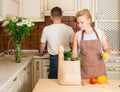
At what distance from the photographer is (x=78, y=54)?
2.77m

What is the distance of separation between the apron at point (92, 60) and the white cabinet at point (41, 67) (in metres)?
1.15

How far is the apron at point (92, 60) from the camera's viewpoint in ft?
8.73

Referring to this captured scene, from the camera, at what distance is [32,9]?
3932 mm

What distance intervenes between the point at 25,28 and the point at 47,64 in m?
0.93

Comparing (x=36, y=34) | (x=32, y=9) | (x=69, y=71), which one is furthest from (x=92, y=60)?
(x=36, y=34)

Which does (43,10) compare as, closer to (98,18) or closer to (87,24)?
(98,18)

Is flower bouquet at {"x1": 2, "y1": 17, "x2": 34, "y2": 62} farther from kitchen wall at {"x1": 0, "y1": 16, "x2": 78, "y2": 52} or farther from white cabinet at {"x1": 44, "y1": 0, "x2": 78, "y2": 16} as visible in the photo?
kitchen wall at {"x1": 0, "y1": 16, "x2": 78, "y2": 52}

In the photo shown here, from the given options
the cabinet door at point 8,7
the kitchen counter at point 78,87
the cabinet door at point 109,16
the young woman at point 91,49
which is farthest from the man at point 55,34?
the kitchen counter at point 78,87

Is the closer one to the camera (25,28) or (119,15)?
(25,28)

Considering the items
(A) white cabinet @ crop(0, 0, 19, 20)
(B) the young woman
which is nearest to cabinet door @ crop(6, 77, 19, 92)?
(B) the young woman

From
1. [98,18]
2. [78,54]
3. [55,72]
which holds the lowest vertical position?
[55,72]

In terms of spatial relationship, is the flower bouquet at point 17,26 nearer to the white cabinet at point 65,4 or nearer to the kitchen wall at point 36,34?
the white cabinet at point 65,4

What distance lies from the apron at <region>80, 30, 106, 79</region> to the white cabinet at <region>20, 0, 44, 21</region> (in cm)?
141

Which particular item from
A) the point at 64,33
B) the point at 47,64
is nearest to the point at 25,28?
the point at 64,33
